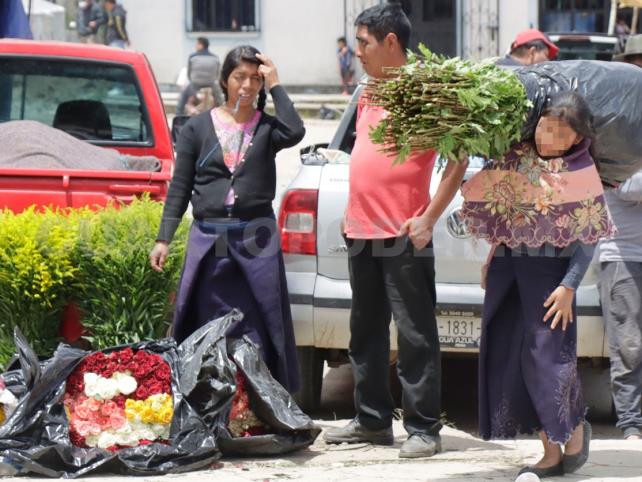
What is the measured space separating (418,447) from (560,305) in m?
1.11

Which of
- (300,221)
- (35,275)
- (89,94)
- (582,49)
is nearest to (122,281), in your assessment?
(35,275)

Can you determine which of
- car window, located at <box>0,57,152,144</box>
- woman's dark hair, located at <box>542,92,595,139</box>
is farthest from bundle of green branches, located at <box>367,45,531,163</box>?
car window, located at <box>0,57,152,144</box>

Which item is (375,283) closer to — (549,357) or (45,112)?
(549,357)

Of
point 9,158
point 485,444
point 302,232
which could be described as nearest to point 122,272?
point 302,232

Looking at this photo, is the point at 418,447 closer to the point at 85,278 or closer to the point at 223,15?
the point at 85,278

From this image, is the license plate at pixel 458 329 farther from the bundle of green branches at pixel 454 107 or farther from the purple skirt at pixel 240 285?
the bundle of green branches at pixel 454 107

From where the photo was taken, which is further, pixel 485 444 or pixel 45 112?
pixel 45 112

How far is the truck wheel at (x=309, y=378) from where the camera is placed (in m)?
6.77

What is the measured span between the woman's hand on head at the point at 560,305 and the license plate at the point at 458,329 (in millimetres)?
1427

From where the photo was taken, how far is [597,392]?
784 centimetres

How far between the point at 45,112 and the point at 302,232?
2630 mm

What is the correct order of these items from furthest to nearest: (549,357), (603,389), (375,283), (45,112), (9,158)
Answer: (45,112) → (603,389) → (9,158) → (375,283) → (549,357)

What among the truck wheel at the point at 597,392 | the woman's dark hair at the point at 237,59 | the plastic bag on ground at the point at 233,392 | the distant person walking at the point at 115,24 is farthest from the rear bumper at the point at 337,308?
the distant person walking at the point at 115,24

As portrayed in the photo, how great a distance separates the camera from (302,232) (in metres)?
6.54
